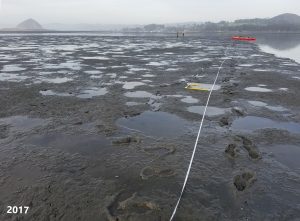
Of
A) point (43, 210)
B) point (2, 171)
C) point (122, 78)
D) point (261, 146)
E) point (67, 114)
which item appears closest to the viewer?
point (43, 210)

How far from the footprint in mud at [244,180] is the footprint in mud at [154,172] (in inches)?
59.3

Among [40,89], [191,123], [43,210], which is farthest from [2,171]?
[40,89]

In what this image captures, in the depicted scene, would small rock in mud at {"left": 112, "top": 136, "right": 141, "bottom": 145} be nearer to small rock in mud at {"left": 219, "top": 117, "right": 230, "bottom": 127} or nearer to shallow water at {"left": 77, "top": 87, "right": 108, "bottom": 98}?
small rock in mud at {"left": 219, "top": 117, "right": 230, "bottom": 127}

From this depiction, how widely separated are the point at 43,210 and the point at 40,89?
11040 millimetres

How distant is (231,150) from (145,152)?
2.48m

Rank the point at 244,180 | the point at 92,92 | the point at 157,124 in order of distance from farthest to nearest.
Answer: the point at 92,92 < the point at 157,124 < the point at 244,180

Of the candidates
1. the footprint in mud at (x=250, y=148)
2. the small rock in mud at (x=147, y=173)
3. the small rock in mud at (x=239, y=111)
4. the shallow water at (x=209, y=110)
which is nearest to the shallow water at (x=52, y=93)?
the shallow water at (x=209, y=110)

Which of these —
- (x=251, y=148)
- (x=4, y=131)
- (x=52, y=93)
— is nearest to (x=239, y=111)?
(x=251, y=148)

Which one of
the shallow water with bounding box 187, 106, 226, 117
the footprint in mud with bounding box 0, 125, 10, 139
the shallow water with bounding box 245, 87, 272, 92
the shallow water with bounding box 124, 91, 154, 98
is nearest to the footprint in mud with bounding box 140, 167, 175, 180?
the footprint in mud with bounding box 0, 125, 10, 139

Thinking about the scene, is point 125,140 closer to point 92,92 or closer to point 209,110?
point 209,110

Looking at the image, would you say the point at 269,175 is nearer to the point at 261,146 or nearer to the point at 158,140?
the point at 261,146

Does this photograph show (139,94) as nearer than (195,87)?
Yes

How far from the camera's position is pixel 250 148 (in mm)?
8664

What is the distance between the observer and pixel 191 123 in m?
10.7
